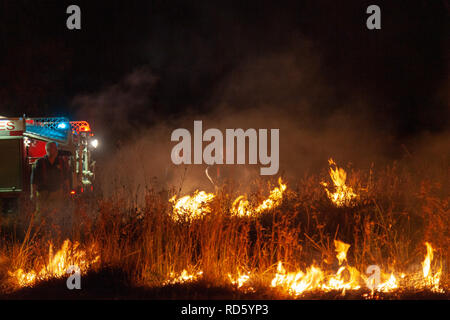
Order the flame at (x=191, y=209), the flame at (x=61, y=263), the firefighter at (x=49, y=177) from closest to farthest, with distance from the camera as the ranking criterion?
the flame at (x=61, y=263)
the flame at (x=191, y=209)
the firefighter at (x=49, y=177)

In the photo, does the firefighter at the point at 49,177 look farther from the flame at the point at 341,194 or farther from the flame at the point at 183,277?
the flame at the point at 341,194

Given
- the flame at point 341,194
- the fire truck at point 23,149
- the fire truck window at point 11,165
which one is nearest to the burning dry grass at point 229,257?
the flame at point 341,194

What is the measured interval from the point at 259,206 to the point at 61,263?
2.29 meters

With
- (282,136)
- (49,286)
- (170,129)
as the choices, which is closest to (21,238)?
(49,286)

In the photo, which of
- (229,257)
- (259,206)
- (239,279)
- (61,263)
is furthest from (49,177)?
(239,279)

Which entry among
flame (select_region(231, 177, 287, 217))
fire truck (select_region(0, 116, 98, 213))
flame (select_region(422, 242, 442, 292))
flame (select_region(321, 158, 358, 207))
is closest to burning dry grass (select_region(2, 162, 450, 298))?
flame (select_region(422, 242, 442, 292))

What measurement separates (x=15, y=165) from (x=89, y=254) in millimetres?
→ 5909

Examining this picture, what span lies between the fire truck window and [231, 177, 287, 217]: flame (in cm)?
545

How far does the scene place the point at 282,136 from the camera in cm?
1470

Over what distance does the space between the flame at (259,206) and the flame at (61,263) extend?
173cm

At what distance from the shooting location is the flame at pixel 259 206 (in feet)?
16.5

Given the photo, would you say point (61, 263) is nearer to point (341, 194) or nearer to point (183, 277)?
point (183, 277)

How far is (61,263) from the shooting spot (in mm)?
4176

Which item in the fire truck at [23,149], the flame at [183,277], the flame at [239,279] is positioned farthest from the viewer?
the fire truck at [23,149]
